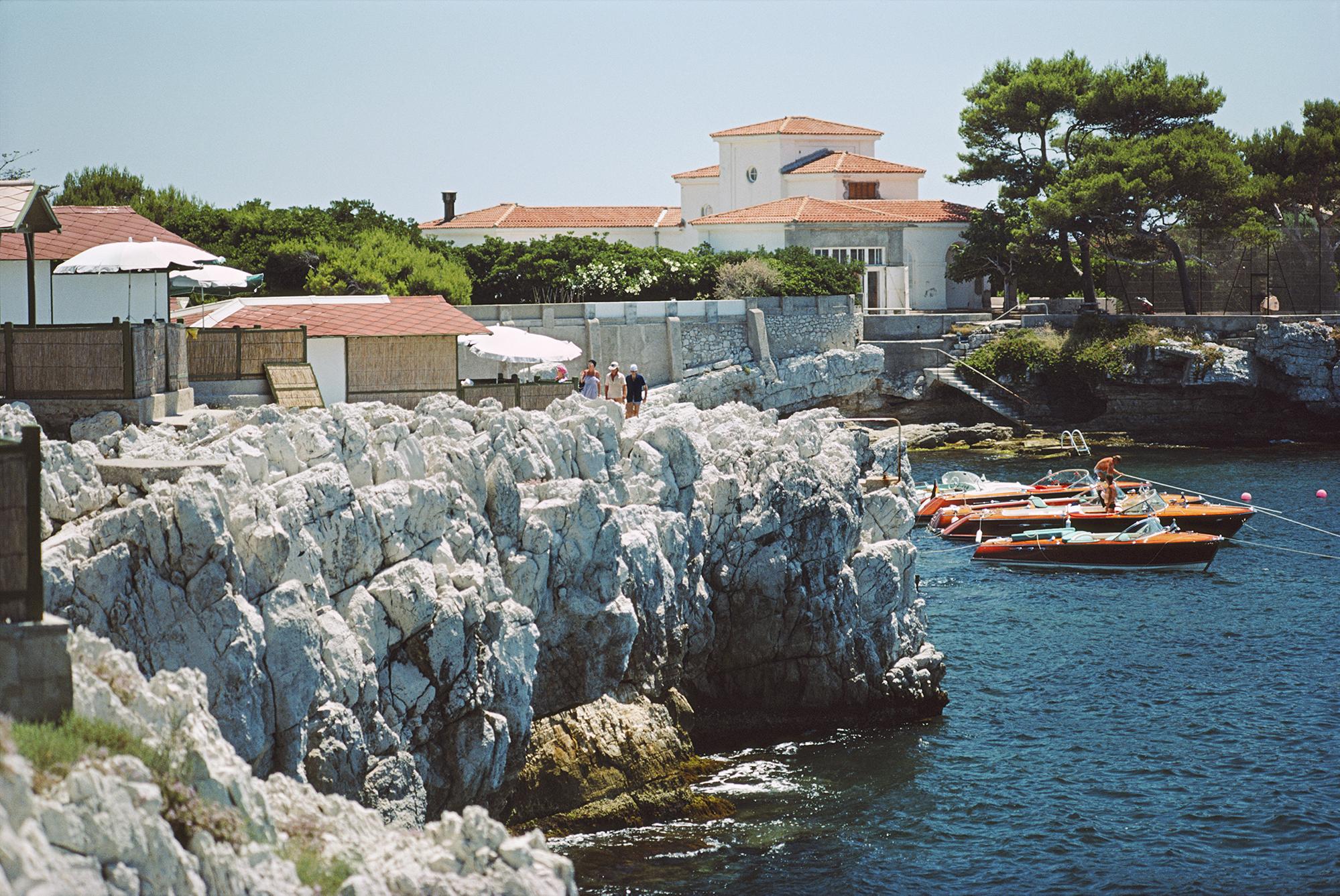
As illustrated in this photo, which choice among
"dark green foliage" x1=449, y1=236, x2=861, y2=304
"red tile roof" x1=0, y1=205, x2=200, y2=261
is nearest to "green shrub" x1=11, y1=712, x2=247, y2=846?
"red tile roof" x1=0, y1=205, x2=200, y2=261

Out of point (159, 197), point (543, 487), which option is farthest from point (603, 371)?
point (543, 487)

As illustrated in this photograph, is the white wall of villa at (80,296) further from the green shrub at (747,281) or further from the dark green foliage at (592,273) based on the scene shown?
the green shrub at (747,281)

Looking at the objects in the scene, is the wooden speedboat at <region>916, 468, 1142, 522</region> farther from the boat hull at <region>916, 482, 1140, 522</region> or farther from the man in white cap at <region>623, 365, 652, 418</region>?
the man in white cap at <region>623, 365, 652, 418</region>

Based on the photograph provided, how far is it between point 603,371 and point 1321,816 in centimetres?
3496

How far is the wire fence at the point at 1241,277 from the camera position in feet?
240

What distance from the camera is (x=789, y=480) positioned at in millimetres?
25297

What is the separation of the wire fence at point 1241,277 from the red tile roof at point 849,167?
1204 cm

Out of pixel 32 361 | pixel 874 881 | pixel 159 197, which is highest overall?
pixel 159 197

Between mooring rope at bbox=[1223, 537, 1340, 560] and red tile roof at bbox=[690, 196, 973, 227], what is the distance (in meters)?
31.4

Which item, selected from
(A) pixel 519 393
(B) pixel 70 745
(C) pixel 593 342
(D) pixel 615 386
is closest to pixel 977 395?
(C) pixel 593 342

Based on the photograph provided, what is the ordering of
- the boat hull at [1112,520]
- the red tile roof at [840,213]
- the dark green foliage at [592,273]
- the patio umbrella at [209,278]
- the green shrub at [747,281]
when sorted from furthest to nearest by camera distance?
the red tile roof at [840,213], the green shrub at [747,281], the dark green foliage at [592,273], the boat hull at [1112,520], the patio umbrella at [209,278]

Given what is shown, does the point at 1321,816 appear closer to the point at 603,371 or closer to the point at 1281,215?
the point at 603,371

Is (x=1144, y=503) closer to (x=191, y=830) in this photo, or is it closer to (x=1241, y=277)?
(x=191, y=830)

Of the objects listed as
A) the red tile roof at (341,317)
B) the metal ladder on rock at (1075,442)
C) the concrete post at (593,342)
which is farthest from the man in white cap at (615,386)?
the metal ladder on rock at (1075,442)
